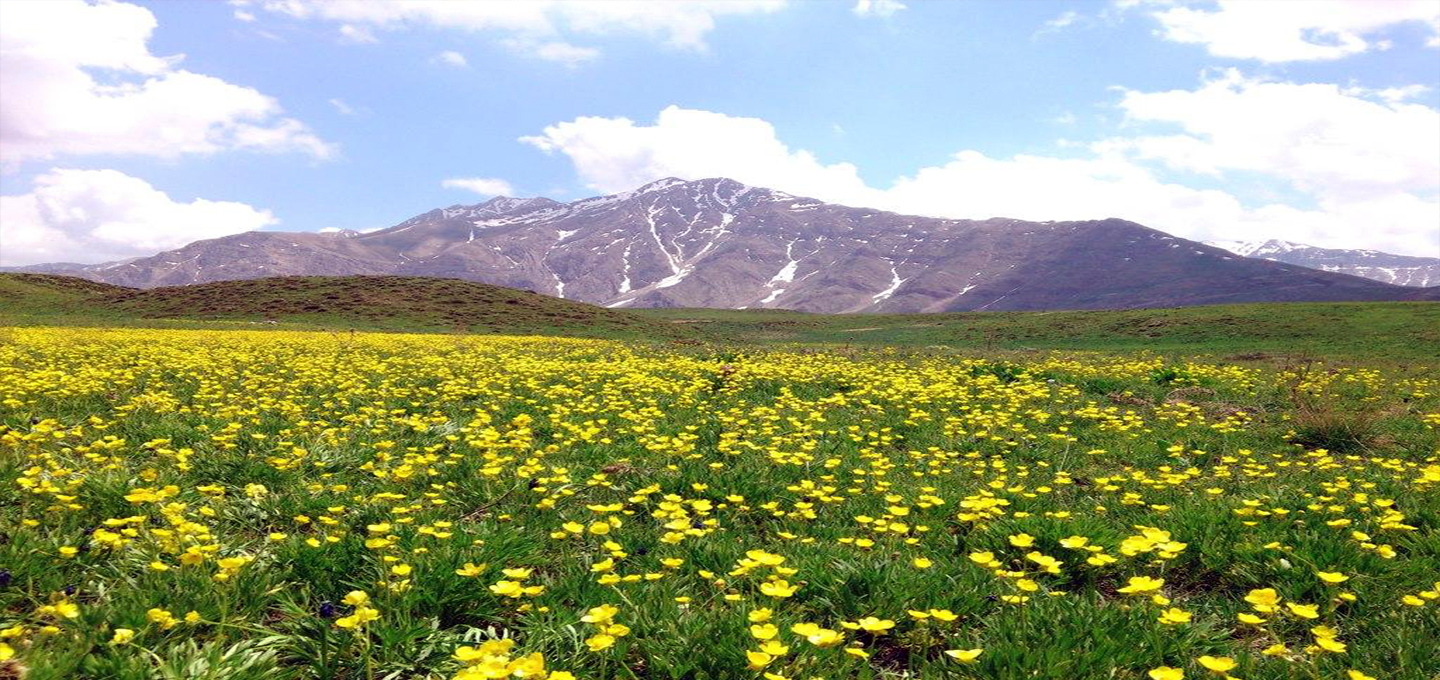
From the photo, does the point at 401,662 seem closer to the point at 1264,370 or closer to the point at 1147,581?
the point at 1147,581

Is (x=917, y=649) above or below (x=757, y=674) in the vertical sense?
below

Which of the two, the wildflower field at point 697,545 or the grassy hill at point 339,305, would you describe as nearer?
the wildflower field at point 697,545

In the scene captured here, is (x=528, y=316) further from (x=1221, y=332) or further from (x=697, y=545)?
(x=697, y=545)

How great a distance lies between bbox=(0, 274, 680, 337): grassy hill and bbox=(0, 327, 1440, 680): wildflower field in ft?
156

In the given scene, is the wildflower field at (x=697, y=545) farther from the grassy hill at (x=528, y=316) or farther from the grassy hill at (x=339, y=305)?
the grassy hill at (x=339, y=305)

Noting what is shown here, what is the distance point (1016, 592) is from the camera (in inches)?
165

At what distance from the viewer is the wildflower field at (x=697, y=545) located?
3400 mm

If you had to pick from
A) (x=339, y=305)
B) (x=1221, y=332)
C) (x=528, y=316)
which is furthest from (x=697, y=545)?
(x=339, y=305)

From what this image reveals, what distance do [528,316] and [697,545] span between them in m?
63.5

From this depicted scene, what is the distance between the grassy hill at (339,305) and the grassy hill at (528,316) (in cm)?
11

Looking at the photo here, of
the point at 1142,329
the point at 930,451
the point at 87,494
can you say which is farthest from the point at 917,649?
the point at 1142,329

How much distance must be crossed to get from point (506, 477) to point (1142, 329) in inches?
2413

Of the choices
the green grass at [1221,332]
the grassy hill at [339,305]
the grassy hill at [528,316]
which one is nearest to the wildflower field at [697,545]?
the green grass at [1221,332]

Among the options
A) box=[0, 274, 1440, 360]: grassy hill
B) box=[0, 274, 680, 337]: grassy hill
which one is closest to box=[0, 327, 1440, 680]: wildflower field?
box=[0, 274, 1440, 360]: grassy hill
